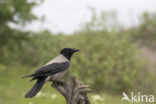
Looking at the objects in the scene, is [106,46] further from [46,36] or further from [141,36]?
[141,36]

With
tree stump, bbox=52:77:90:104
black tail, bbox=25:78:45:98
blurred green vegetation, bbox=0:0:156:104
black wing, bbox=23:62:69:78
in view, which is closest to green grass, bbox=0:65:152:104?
blurred green vegetation, bbox=0:0:156:104

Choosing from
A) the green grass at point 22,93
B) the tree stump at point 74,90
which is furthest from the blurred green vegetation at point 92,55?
the tree stump at point 74,90

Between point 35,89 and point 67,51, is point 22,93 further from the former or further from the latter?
point 35,89

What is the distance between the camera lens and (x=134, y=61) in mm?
15703

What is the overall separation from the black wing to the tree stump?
0.34 metres

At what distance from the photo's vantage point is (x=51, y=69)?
16.5 feet

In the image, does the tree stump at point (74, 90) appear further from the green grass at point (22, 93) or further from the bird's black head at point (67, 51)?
the green grass at point (22, 93)

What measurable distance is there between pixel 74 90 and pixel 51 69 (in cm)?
67

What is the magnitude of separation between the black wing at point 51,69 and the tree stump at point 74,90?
34cm

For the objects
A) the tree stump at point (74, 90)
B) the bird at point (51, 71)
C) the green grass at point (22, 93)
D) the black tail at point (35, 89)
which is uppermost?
the bird at point (51, 71)

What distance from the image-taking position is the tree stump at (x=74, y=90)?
17.7 ft

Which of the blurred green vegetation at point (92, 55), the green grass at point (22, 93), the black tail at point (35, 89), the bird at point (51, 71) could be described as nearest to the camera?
the black tail at point (35, 89)

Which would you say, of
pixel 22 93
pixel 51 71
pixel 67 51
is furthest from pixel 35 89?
pixel 22 93

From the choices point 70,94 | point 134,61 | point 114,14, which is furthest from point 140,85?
point 70,94
